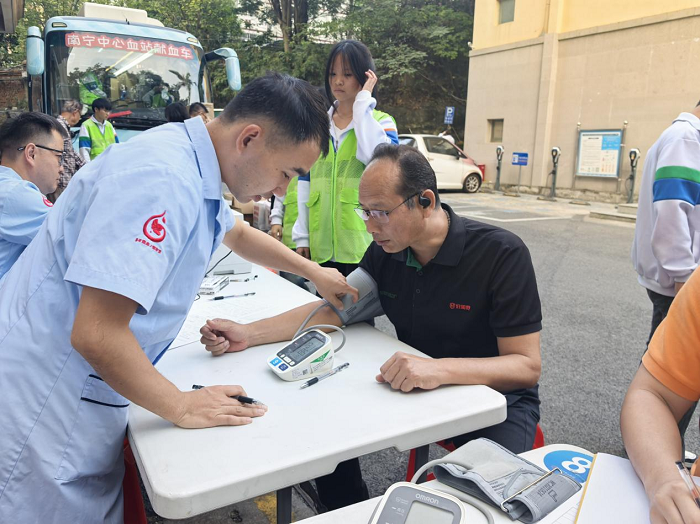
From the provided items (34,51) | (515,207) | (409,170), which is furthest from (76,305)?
(515,207)

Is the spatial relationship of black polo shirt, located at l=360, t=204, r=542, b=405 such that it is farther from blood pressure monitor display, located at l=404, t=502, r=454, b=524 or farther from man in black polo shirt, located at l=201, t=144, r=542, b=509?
blood pressure monitor display, located at l=404, t=502, r=454, b=524

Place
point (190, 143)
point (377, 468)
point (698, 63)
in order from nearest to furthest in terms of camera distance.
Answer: point (190, 143) → point (377, 468) → point (698, 63)

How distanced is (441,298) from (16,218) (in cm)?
172

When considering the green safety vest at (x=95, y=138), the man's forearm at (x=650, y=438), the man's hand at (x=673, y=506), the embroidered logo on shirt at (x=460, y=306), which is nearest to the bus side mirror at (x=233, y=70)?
the green safety vest at (x=95, y=138)

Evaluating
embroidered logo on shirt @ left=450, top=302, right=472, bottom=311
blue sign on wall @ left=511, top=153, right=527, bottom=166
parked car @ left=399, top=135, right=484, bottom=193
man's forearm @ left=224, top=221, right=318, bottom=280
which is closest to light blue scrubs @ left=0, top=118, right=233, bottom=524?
man's forearm @ left=224, top=221, right=318, bottom=280

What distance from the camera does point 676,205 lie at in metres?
2.11

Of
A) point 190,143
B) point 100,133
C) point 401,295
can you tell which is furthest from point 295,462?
point 100,133


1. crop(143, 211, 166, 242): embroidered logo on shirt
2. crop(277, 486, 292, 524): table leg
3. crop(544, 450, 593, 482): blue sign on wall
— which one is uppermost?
crop(143, 211, 166, 242): embroidered logo on shirt

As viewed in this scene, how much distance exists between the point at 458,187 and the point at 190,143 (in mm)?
12985

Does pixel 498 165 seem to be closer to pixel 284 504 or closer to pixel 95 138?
pixel 95 138

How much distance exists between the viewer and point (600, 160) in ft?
40.4

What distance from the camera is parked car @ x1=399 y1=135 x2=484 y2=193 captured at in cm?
1310

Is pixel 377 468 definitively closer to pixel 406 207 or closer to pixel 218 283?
pixel 218 283

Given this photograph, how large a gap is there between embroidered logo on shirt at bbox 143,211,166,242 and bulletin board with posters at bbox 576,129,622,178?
1276cm
